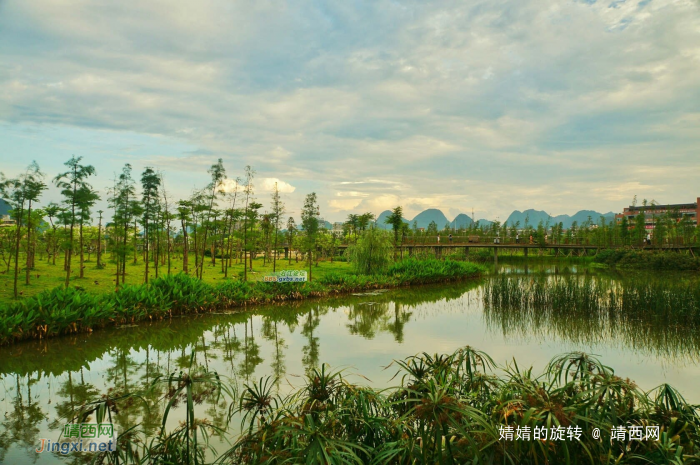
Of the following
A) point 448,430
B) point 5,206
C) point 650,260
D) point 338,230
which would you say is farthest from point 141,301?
point 338,230

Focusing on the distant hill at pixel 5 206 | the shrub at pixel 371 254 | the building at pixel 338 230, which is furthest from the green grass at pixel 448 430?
the building at pixel 338 230

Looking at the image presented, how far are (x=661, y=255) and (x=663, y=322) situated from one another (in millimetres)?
19686

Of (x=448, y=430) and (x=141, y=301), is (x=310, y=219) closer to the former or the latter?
(x=141, y=301)

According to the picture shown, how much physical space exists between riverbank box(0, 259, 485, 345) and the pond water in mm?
301

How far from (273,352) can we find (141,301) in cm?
403

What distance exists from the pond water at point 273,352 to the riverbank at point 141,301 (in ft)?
0.99

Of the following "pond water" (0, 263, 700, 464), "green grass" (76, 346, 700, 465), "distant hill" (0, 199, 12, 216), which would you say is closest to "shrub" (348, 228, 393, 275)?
"pond water" (0, 263, 700, 464)

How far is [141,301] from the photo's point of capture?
9.37 m

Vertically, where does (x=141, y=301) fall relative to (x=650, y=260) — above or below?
below

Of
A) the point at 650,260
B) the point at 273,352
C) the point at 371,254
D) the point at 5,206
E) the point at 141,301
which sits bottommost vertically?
the point at 273,352

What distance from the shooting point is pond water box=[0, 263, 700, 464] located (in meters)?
4.75

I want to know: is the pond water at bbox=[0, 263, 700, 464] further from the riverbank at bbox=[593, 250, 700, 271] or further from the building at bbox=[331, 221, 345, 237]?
the building at bbox=[331, 221, 345, 237]

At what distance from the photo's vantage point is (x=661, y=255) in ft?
80.4

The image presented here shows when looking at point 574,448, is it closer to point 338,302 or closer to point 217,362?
point 217,362
